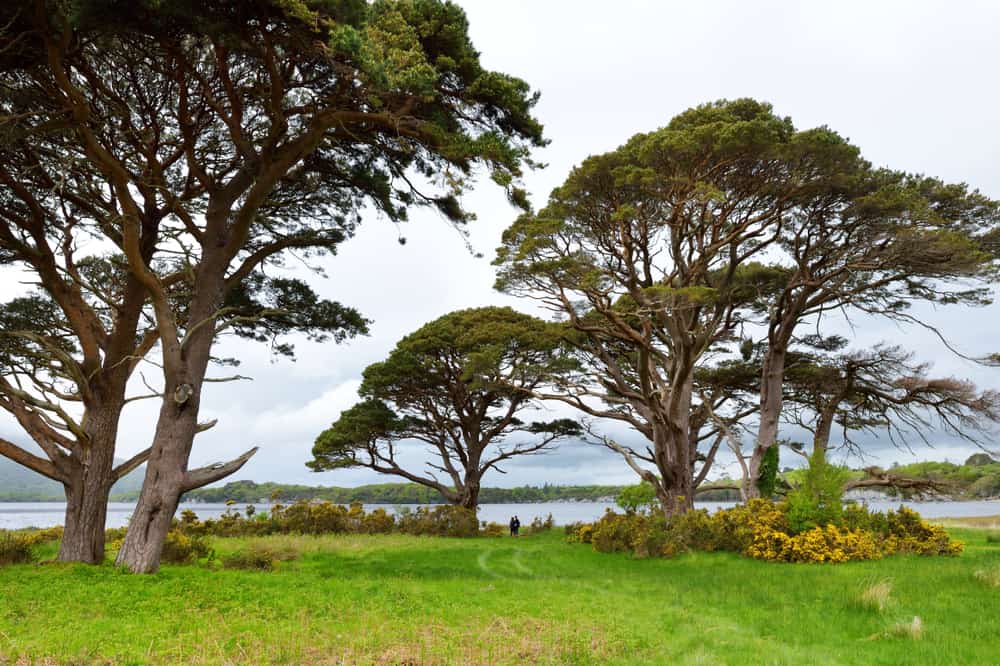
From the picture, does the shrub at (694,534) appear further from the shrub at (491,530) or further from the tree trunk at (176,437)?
the shrub at (491,530)

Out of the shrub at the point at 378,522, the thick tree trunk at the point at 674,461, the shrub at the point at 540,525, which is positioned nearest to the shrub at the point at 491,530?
the shrub at the point at 540,525

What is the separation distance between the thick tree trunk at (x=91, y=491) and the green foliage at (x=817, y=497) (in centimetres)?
1584

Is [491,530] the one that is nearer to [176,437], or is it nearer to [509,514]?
[176,437]

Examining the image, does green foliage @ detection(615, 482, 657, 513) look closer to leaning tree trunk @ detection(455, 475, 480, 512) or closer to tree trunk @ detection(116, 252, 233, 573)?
leaning tree trunk @ detection(455, 475, 480, 512)

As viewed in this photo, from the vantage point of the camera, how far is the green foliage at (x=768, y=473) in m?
21.1

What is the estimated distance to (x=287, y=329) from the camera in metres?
14.2

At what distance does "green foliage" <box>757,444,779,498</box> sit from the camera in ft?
69.3

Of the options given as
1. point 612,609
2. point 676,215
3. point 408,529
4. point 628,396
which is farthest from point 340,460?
→ point 612,609

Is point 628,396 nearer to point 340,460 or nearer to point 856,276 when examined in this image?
point 856,276

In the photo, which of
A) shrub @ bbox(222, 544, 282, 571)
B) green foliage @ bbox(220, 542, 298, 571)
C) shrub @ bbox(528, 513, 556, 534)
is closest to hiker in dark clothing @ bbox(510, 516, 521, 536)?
shrub @ bbox(528, 513, 556, 534)

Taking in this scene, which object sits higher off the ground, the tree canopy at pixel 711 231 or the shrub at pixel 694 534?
the tree canopy at pixel 711 231

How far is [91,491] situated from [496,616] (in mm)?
8470

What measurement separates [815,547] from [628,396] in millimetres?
7198

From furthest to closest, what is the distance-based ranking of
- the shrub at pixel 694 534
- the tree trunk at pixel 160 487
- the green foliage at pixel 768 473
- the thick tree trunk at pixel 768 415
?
the thick tree trunk at pixel 768 415 < the green foliage at pixel 768 473 < the shrub at pixel 694 534 < the tree trunk at pixel 160 487
